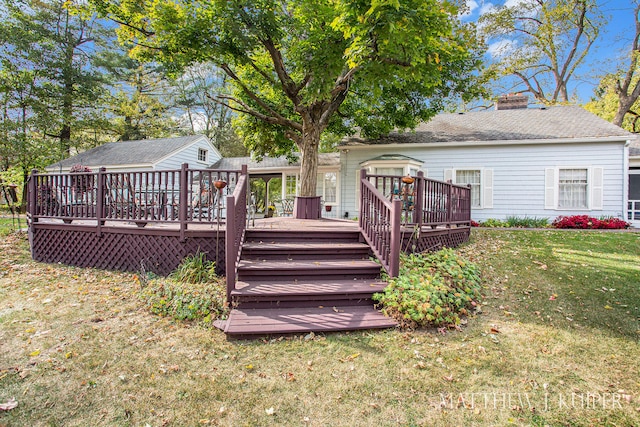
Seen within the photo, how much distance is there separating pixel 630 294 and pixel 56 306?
25.5ft

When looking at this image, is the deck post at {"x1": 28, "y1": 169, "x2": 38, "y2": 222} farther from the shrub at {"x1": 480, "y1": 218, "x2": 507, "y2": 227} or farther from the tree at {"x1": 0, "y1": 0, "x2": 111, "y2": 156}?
the tree at {"x1": 0, "y1": 0, "x2": 111, "y2": 156}

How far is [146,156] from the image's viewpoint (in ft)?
55.0

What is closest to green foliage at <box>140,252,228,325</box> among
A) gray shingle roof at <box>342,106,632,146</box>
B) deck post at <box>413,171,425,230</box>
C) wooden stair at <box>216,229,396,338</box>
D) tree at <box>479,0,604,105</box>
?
wooden stair at <box>216,229,396,338</box>

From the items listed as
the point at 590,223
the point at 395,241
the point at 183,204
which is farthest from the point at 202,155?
the point at 590,223

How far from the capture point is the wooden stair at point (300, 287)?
348 centimetres

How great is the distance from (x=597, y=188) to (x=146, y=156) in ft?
65.3

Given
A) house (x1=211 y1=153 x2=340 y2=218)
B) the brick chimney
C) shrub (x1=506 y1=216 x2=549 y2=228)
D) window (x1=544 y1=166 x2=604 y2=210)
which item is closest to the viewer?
window (x1=544 y1=166 x2=604 y2=210)

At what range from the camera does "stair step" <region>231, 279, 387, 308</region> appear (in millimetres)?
3827

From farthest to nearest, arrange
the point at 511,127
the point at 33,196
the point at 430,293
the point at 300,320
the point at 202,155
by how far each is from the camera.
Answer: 1. the point at 202,155
2. the point at 511,127
3. the point at 33,196
4. the point at 430,293
5. the point at 300,320

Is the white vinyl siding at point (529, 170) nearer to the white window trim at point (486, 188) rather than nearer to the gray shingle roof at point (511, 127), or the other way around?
the white window trim at point (486, 188)

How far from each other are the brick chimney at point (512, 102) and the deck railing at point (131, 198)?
46.0ft

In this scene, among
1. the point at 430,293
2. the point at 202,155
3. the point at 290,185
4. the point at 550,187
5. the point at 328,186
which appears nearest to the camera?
the point at 430,293

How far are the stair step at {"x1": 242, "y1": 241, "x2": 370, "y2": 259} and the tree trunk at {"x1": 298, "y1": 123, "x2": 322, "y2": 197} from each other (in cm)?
420

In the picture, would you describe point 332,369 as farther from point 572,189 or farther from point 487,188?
point 572,189
